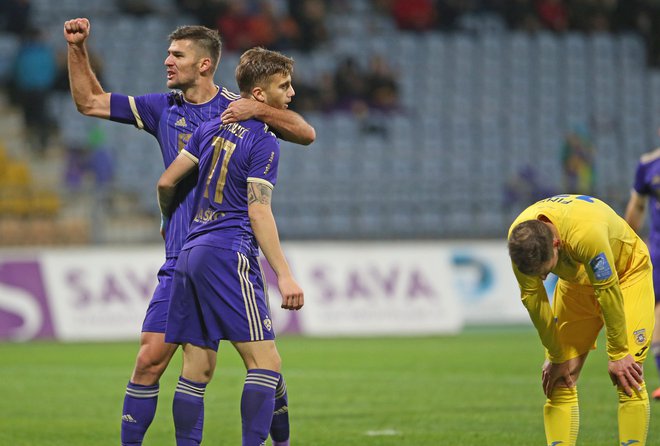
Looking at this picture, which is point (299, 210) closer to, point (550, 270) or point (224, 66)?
point (224, 66)

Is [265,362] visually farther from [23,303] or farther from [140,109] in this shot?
[23,303]

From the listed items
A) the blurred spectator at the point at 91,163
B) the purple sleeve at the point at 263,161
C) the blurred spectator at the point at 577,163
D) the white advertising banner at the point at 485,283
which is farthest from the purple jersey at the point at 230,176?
the blurred spectator at the point at 577,163

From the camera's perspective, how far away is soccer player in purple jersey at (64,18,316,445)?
599 cm

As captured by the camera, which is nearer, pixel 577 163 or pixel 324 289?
pixel 324 289

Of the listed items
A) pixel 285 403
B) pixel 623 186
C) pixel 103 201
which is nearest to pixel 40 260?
pixel 103 201

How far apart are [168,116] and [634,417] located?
2937 mm

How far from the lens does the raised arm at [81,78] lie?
20.9ft

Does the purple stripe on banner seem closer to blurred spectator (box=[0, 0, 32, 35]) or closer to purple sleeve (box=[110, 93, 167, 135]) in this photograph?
blurred spectator (box=[0, 0, 32, 35])

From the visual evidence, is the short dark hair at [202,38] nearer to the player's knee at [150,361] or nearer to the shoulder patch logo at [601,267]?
the player's knee at [150,361]

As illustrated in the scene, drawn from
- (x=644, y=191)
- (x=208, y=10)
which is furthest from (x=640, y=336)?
(x=208, y=10)

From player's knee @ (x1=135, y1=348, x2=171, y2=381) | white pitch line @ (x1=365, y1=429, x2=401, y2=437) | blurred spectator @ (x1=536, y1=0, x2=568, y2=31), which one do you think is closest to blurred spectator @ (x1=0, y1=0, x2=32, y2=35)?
blurred spectator @ (x1=536, y1=0, x2=568, y2=31)

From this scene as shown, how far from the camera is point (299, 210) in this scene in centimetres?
1805

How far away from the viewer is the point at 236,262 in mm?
5523

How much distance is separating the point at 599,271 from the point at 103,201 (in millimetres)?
12527
